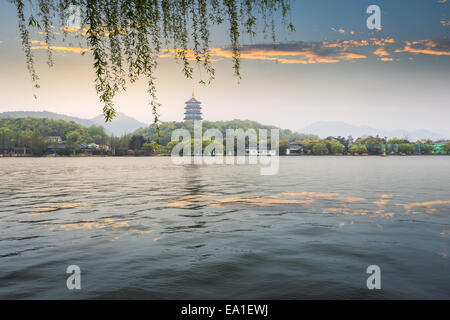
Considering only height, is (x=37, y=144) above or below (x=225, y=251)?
above

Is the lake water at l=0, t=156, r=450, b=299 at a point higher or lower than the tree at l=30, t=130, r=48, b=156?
lower

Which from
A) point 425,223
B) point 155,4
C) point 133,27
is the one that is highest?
point 155,4

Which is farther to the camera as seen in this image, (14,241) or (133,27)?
(14,241)

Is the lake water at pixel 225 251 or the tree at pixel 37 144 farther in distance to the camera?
the tree at pixel 37 144

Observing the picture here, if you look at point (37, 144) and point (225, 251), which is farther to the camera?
point (37, 144)

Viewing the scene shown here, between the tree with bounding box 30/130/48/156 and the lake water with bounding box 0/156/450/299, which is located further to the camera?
the tree with bounding box 30/130/48/156

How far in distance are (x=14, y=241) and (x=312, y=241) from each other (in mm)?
9291

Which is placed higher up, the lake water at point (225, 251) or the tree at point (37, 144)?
the tree at point (37, 144)

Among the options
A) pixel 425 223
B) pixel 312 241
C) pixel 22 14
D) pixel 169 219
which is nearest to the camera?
pixel 22 14

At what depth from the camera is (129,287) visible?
7.38 m
